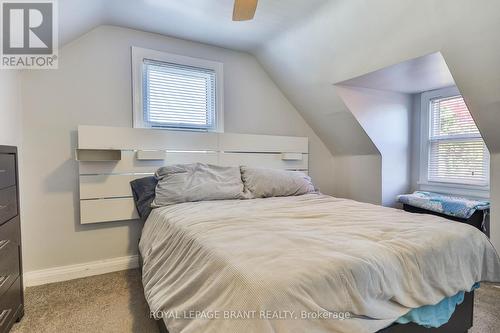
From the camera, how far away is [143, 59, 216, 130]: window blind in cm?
272

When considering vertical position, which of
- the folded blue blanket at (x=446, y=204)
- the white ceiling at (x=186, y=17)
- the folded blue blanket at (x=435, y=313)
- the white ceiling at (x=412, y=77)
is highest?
the white ceiling at (x=186, y=17)

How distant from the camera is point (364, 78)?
8.52ft

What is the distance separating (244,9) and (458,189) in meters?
2.85

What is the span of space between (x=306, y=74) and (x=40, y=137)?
8.40ft

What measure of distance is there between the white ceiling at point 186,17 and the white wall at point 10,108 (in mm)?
494

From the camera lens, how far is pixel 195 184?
2.35 meters

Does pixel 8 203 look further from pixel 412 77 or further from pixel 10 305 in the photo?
pixel 412 77

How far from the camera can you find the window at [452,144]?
109 inches

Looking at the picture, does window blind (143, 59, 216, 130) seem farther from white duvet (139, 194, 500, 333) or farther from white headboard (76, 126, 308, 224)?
white duvet (139, 194, 500, 333)

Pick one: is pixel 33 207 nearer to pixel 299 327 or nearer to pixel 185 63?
pixel 185 63

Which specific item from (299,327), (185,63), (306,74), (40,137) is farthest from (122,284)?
(306,74)

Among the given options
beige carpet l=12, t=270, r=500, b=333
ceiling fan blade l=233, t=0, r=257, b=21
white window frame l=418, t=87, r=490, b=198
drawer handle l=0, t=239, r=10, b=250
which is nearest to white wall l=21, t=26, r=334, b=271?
beige carpet l=12, t=270, r=500, b=333

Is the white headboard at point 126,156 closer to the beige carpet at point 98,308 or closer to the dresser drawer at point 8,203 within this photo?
the beige carpet at point 98,308

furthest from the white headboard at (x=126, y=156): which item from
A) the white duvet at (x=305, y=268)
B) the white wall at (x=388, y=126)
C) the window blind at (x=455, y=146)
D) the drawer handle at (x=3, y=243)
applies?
the window blind at (x=455, y=146)
